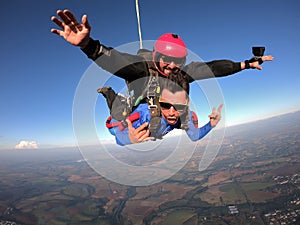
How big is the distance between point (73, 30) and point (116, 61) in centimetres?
47

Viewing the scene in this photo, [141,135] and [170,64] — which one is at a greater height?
[170,64]

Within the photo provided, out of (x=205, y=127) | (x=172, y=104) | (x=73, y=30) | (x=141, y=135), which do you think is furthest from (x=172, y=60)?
(x=205, y=127)

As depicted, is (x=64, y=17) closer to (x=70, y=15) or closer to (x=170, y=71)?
(x=70, y=15)

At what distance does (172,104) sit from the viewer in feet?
8.82

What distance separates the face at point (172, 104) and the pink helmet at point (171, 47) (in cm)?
47

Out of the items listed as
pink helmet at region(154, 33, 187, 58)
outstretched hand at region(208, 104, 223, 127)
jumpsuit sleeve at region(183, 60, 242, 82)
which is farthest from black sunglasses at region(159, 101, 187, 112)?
outstretched hand at region(208, 104, 223, 127)

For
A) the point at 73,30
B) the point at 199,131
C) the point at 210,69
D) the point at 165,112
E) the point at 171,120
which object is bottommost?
the point at 199,131

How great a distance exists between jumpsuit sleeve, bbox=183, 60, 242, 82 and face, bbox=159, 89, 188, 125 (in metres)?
0.38

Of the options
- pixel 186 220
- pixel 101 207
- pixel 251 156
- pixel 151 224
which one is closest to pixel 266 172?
pixel 251 156

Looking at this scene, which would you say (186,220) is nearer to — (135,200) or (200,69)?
(135,200)

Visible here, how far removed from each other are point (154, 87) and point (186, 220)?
44.4 meters

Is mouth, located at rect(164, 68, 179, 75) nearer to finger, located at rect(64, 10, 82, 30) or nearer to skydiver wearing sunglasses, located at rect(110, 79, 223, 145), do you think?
skydiver wearing sunglasses, located at rect(110, 79, 223, 145)

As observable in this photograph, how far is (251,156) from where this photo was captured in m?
94.7

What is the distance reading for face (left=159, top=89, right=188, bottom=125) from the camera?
2635mm
